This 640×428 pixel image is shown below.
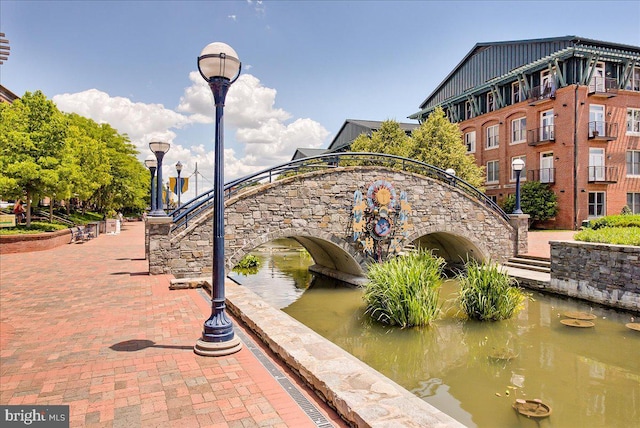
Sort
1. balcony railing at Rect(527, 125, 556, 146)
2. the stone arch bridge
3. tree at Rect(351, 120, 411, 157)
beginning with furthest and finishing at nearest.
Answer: tree at Rect(351, 120, 411, 157) → balcony railing at Rect(527, 125, 556, 146) → the stone arch bridge

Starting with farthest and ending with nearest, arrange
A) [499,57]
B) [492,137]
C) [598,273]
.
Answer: [492,137] < [499,57] < [598,273]

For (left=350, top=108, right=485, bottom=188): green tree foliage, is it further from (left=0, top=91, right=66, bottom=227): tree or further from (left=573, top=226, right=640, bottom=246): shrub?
(left=0, top=91, right=66, bottom=227): tree

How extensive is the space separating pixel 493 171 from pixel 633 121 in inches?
352

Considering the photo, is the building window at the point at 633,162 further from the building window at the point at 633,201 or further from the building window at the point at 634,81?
the building window at the point at 634,81

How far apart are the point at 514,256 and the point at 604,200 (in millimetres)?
13056

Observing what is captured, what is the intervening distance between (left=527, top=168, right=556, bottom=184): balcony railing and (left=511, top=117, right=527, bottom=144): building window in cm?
263

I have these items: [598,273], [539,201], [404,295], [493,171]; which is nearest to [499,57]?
[493,171]

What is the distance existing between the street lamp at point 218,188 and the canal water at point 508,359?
3100 mm

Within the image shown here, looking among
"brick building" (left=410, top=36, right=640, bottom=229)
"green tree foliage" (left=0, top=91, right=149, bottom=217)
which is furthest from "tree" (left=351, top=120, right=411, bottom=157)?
"green tree foliage" (left=0, top=91, right=149, bottom=217)

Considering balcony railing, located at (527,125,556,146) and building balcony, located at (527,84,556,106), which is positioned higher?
building balcony, located at (527,84,556,106)

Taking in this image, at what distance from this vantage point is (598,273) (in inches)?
461

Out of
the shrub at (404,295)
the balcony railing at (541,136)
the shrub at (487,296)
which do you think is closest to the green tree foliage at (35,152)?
the shrub at (404,295)

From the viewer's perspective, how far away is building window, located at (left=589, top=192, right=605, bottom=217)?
85.4 ft

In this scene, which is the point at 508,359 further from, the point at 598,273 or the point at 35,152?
the point at 35,152
